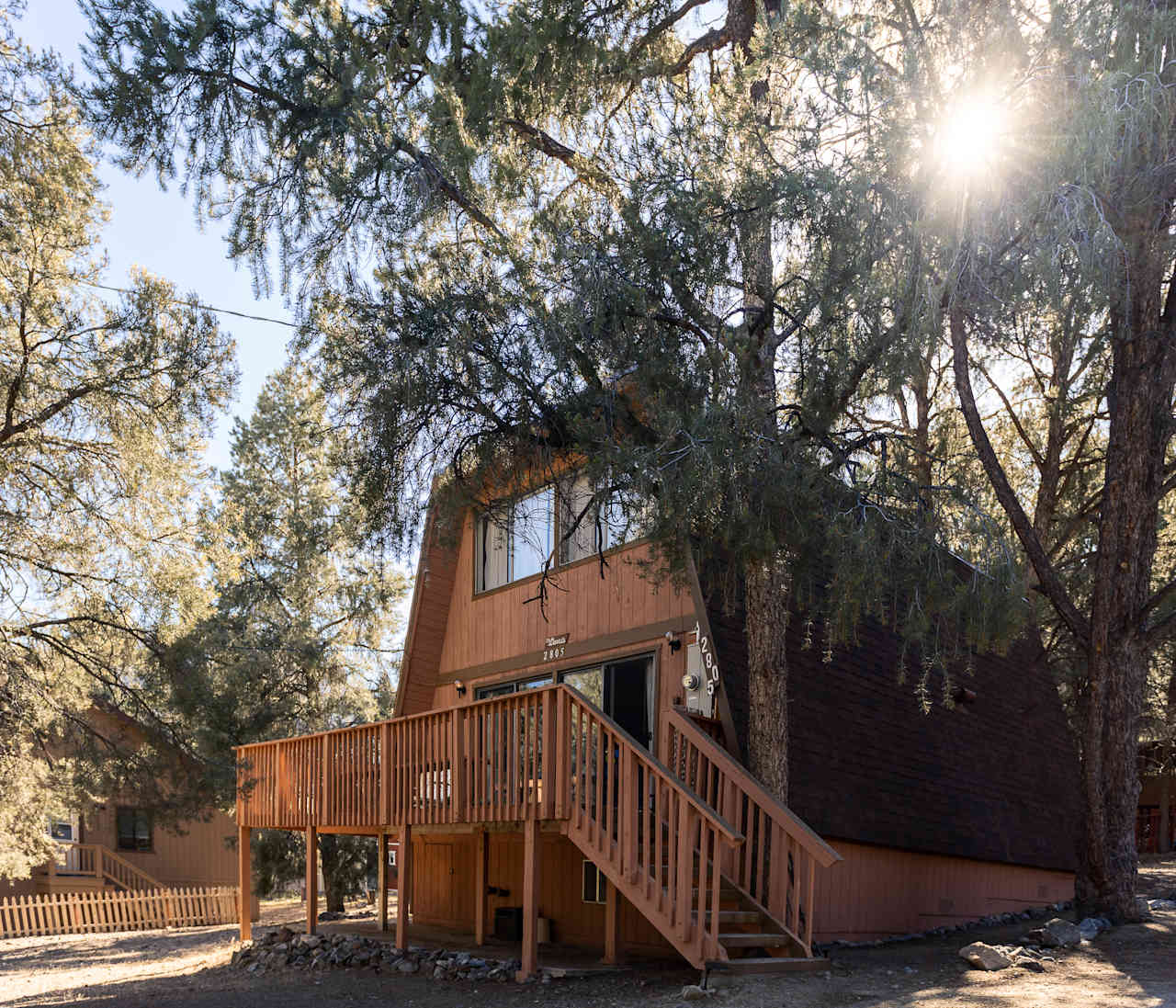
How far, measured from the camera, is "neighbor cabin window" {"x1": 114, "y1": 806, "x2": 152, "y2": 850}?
2589cm

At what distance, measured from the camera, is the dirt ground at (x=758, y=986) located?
727 centimetres

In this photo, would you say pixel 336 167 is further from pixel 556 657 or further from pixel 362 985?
pixel 362 985

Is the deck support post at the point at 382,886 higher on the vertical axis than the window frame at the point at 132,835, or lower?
higher

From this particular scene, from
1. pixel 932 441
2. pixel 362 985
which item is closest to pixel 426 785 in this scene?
pixel 362 985

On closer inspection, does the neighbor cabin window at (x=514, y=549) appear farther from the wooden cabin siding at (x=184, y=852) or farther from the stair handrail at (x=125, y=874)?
the stair handrail at (x=125, y=874)

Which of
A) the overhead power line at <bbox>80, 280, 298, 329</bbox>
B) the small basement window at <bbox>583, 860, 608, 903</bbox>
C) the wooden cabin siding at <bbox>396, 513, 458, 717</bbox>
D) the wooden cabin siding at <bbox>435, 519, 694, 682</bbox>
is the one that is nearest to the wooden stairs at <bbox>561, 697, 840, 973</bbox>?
the wooden cabin siding at <bbox>435, 519, 694, 682</bbox>

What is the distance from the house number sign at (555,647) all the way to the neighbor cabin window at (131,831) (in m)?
16.9

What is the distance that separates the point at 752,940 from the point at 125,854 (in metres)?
21.7

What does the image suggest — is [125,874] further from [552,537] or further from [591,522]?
[591,522]

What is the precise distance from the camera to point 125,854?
1018 inches

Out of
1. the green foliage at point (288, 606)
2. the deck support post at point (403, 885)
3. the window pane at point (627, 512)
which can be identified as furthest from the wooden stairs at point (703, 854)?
the green foliage at point (288, 606)

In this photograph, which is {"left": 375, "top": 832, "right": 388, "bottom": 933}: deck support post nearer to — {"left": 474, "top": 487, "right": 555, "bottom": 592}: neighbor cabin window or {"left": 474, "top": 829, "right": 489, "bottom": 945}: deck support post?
{"left": 474, "top": 829, "right": 489, "bottom": 945}: deck support post

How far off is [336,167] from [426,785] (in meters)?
5.83

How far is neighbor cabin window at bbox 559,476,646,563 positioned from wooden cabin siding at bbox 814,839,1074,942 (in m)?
3.76
